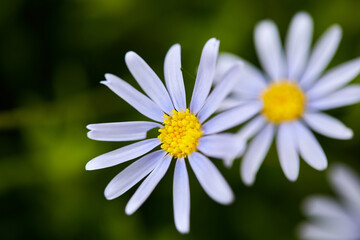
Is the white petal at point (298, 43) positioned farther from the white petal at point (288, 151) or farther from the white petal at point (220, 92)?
the white petal at point (220, 92)

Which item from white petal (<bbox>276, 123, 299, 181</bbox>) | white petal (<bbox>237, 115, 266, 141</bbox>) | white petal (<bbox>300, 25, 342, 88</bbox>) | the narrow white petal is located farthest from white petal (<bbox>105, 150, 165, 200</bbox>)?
the narrow white petal

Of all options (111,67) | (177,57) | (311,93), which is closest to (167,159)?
(177,57)

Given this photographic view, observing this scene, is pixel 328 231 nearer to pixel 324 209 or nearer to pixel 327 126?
pixel 324 209

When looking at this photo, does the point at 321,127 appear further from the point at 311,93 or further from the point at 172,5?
the point at 172,5

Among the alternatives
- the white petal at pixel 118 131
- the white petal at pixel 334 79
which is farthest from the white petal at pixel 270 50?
the white petal at pixel 118 131

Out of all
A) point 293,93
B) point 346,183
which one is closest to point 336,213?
point 346,183

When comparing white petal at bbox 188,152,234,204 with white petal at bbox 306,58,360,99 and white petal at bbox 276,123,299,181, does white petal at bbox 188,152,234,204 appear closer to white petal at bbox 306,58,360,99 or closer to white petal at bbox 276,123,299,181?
white petal at bbox 276,123,299,181
